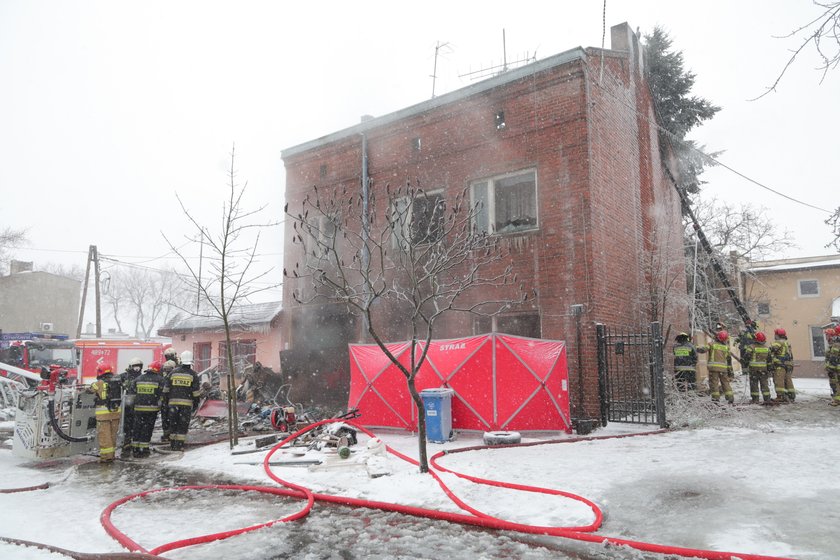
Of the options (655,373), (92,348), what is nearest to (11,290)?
(92,348)

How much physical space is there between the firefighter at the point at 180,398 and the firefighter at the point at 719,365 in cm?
1041

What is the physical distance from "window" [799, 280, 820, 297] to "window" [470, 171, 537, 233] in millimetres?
26120

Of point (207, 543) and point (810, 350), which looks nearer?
point (207, 543)

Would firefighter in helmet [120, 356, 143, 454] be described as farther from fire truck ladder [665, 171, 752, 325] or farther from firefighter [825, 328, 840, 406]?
fire truck ladder [665, 171, 752, 325]

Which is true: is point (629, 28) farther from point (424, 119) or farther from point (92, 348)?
point (92, 348)

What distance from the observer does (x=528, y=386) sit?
9062mm

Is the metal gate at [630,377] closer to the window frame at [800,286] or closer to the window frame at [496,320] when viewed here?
the window frame at [496,320]

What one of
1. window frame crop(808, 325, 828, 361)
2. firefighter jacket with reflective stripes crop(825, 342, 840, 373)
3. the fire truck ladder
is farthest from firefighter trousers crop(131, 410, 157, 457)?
window frame crop(808, 325, 828, 361)

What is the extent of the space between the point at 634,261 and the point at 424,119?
19.6 feet

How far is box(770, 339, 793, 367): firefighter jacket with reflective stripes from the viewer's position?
12070 millimetres

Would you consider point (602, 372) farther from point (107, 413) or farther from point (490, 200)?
point (107, 413)

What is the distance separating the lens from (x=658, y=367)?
9.49m

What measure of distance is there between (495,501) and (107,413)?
648 centimetres

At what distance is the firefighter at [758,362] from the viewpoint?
11.8 meters
